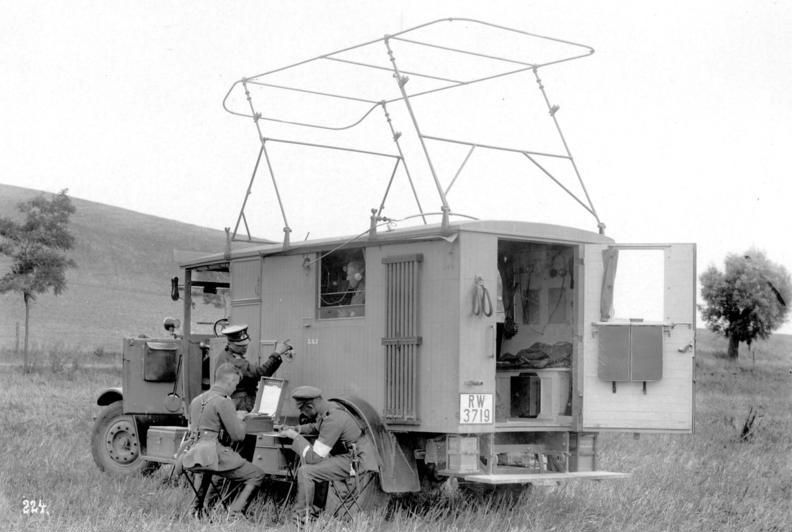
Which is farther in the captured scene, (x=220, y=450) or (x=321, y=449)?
(x=220, y=450)

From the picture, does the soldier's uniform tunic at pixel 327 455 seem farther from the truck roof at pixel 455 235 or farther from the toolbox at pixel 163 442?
the toolbox at pixel 163 442

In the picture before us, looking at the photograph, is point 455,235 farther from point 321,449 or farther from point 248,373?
point 248,373

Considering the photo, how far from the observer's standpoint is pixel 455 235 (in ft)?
33.4

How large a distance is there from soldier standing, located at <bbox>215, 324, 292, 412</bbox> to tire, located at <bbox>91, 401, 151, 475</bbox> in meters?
2.39

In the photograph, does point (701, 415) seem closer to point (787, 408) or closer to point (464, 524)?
point (787, 408)

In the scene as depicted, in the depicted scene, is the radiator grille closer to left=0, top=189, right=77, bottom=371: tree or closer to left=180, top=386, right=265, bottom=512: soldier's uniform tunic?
left=180, top=386, right=265, bottom=512: soldier's uniform tunic

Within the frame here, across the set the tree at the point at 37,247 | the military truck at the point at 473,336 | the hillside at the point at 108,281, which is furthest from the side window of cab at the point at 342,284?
the hillside at the point at 108,281

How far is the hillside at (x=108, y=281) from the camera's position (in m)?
44.7

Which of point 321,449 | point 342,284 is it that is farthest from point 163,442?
point 321,449

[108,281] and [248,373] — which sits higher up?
[108,281]

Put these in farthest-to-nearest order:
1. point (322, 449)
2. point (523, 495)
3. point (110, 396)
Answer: point (110, 396) → point (523, 495) → point (322, 449)

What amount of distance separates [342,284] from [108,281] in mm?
44979

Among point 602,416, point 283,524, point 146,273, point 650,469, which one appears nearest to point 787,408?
point 650,469

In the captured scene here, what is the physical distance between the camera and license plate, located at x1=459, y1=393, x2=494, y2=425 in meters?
10.1
